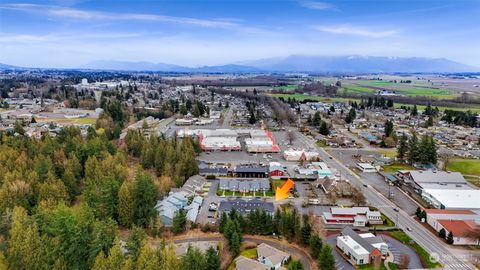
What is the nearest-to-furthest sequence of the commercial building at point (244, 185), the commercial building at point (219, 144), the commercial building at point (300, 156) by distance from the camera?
the commercial building at point (244, 185)
the commercial building at point (300, 156)
the commercial building at point (219, 144)

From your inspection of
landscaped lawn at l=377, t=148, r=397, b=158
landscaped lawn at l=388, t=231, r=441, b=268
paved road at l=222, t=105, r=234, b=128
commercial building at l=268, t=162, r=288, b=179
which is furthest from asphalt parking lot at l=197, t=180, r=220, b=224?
paved road at l=222, t=105, r=234, b=128

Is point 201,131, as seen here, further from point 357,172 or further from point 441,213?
point 441,213

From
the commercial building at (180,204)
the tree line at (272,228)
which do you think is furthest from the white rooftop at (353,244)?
the commercial building at (180,204)

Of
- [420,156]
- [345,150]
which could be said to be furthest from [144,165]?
[420,156]

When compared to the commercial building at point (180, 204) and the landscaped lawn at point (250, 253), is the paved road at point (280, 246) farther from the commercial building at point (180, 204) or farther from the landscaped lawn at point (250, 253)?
the commercial building at point (180, 204)

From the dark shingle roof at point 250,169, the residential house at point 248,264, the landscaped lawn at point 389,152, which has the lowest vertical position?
the residential house at point 248,264

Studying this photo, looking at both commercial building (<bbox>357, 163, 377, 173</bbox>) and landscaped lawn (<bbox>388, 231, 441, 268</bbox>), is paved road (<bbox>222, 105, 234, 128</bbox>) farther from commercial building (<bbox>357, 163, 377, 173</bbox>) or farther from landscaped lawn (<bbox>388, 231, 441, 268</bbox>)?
landscaped lawn (<bbox>388, 231, 441, 268</bbox>)
